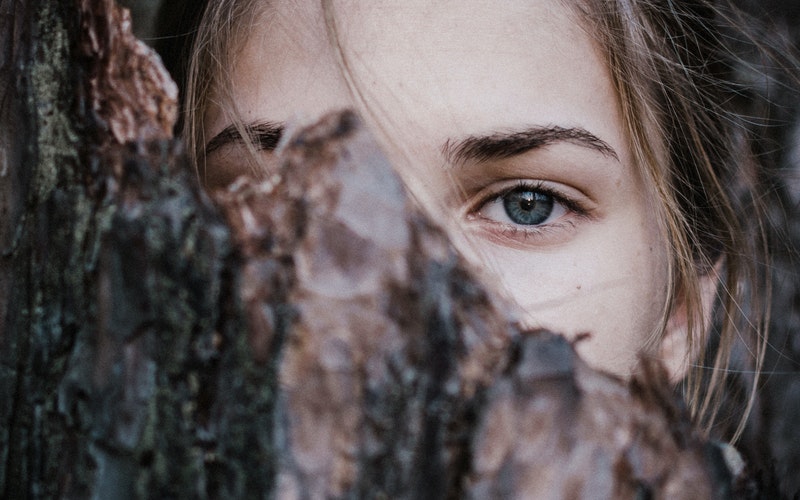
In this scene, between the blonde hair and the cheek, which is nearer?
the cheek

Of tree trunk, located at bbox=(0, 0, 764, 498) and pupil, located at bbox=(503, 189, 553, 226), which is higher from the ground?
pupil, located at bbox=(503, 189, 553, 226)

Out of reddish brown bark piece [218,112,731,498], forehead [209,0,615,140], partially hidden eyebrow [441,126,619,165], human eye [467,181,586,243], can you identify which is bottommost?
reddish brown bark piece [218,112,731,498]

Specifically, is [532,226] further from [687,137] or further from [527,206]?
[687,137]

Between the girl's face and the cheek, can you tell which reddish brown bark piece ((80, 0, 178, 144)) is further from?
the cheek

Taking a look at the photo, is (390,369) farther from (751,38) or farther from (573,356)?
(751,38)

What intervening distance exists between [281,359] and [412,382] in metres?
0.08

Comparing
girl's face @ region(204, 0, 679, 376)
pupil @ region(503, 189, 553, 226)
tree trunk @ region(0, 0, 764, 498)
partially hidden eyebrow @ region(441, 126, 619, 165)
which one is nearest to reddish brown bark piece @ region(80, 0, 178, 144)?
tree trunk @ region(0, 0, 764, 498)

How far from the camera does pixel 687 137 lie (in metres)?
1.10

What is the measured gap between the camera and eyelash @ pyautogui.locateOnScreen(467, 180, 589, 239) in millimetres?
822

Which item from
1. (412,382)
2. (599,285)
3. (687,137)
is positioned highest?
(687,137)

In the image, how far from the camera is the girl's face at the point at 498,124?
0.73 metres

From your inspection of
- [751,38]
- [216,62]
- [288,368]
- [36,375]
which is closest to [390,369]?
[288,368]

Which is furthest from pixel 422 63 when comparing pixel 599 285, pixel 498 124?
pixel 599 285

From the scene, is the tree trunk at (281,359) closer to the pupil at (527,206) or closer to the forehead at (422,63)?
the forehead at (422,63)
